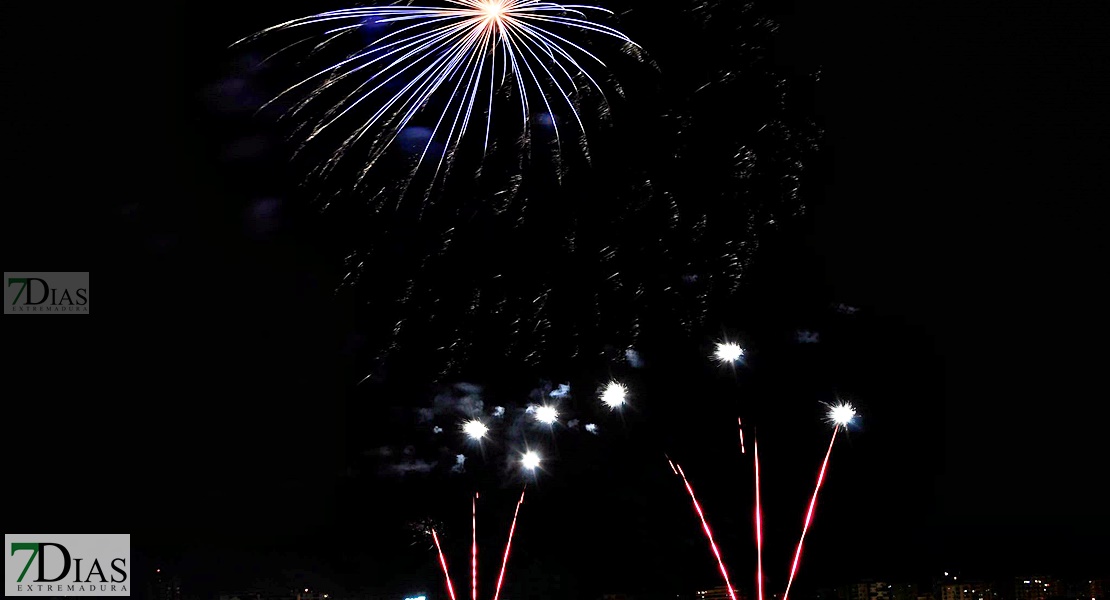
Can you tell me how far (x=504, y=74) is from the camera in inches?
569

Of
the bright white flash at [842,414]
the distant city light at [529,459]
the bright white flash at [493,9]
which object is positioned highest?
the bright white flash at [493,9]

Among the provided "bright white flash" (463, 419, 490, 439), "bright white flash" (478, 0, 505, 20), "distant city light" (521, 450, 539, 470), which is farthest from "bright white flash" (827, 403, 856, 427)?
"bright white flash" (478, 0, 505, 20)

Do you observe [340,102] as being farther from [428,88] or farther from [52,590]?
[52,590]

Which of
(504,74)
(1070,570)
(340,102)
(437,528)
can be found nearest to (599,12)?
(504,74)

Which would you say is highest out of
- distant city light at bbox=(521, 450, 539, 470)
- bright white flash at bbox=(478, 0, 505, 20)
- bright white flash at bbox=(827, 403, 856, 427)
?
bright white flash at bbox=(478, 0, 505, 20)

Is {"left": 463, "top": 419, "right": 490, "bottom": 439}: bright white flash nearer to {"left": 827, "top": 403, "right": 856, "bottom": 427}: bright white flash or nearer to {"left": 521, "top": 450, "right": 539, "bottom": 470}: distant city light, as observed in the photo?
{"left": 521, "top": 450, "right": 539, "bottom": 470}: distant city light

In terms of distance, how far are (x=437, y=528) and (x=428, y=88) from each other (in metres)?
14.9

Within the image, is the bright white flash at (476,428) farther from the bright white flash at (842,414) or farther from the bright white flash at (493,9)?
the bright white flash at (493,9)

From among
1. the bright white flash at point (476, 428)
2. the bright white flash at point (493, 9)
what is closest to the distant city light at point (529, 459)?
the bright white flash at point (476, 428)

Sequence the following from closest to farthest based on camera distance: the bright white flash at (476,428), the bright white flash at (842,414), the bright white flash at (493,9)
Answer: the bright white flash at (493,9), the bright white flash at (842,414), the bright white flash at (476,428)

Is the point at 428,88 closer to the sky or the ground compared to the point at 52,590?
closer to the sky

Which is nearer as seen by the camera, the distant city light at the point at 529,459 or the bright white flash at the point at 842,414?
the bright white flash at the point at 842,414

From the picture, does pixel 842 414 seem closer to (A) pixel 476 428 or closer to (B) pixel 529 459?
(B) pixel 529 459

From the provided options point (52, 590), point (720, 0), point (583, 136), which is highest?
point (720, 0)
